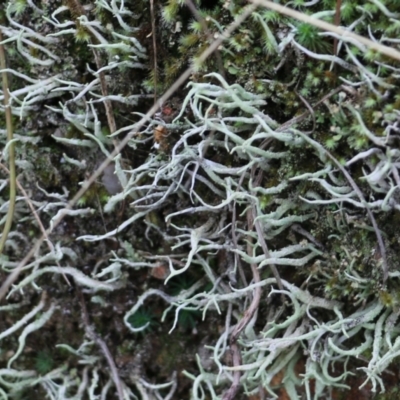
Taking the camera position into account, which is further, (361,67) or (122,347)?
(122,347)

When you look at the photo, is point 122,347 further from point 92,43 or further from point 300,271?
point 92,43

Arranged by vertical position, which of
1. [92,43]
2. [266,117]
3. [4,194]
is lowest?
[4,194]

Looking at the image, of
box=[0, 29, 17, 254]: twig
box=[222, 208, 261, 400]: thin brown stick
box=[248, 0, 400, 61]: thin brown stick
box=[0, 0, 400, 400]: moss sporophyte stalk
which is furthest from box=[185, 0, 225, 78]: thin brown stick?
box=[0, 29, 17, 254]: twig

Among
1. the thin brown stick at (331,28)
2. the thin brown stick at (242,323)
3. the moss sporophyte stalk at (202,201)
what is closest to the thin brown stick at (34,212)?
the moss sporophyte stalk at (202,201)

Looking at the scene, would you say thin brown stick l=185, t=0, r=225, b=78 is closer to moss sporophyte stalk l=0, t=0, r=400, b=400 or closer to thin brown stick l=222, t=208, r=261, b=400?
moss sporophyte stalk l=0, t=0, r=400, b=400

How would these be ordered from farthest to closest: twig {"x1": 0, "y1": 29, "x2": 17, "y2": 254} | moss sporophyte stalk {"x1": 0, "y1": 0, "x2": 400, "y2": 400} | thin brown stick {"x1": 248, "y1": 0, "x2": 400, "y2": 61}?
twig {"x1": 0, "y1": 29, "x2": 17, "y2": 254}
moss sporophyte stalk {"x1": 0, "y1": 0, "x2": 400, "y2": 400}
thin brown stick {"x1": 248, "y1": 0, "x2": 400, "y2": 61}

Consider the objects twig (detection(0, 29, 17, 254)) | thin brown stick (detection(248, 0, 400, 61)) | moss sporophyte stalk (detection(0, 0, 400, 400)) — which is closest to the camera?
thin brown stick (detection(248, 0, 400, 61))

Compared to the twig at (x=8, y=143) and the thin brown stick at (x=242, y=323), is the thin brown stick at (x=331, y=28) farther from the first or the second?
the twig at (x=8, y=143)

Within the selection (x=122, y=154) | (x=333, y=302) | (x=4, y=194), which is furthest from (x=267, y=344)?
(x=4, y=194)
